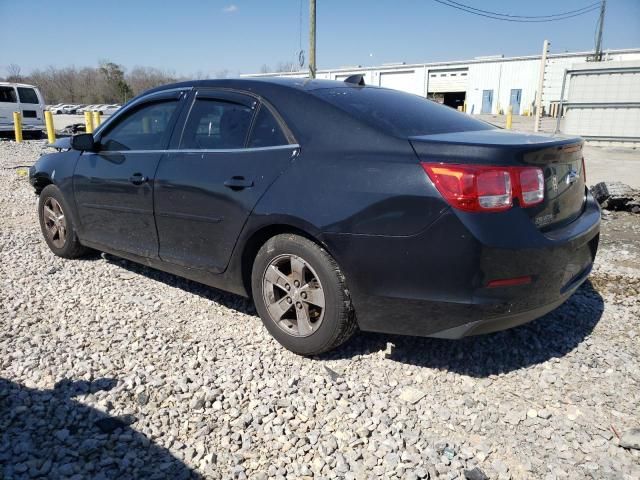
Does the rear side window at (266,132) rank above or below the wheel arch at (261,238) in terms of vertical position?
above

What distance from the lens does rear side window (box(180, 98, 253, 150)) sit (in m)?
3.28

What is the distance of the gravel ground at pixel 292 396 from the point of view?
87.0 inches

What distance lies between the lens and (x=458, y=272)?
2.43m

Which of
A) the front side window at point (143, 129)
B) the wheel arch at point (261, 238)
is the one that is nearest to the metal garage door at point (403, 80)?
the front side window at point (143, 129)

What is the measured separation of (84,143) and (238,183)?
1.93 metres

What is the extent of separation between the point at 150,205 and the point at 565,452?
3032 mm

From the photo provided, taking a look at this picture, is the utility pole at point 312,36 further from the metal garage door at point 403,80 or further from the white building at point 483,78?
the metal garage door at point 403,80

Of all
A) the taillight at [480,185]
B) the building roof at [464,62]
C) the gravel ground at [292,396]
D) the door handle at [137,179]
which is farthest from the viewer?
the building roof at [464,62]

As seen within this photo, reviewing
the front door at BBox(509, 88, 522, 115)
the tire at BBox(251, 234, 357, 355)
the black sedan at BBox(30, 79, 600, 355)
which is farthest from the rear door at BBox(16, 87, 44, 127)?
the front door at BBox(509, 88, 522, 115)

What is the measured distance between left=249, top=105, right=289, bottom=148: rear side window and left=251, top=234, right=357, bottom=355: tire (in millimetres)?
597

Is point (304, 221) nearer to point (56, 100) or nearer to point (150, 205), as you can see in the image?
point (150, 205)

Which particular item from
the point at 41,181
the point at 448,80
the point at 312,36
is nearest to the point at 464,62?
the point at 448,80

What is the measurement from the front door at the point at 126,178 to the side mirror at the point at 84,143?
0.06 m

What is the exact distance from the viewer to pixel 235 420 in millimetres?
2496
